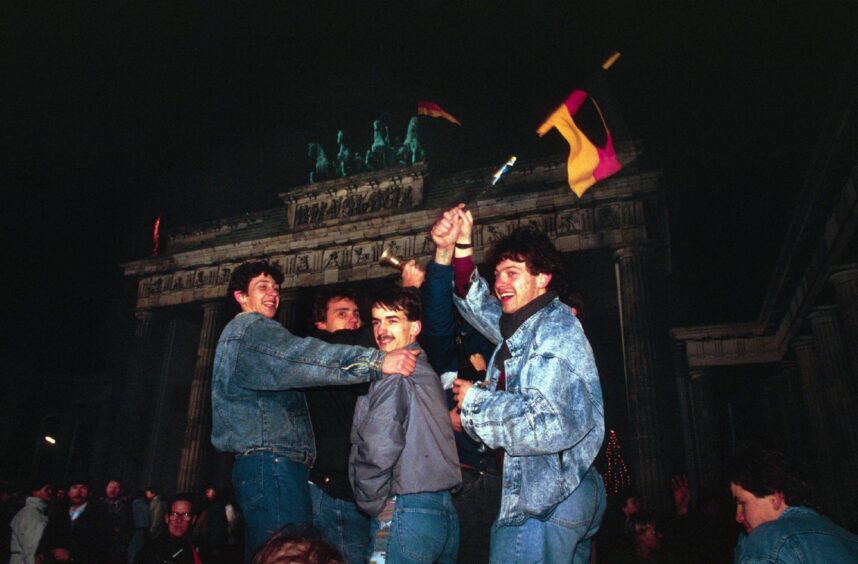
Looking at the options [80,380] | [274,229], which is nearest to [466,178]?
[274,229]

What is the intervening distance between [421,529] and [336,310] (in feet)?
7.42

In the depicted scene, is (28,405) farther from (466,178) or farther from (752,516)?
(752,516)

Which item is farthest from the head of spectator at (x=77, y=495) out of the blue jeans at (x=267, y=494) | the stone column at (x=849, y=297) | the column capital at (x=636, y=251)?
the column capital at (x=636, y=251)

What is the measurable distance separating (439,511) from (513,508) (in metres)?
0.43

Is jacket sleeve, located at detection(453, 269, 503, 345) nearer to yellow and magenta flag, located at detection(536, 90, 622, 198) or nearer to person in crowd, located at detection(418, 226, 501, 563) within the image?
person in crowd, located at detection(418, 226, 501, 563)

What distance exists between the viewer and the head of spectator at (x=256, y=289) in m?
3.92

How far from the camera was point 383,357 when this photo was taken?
115 inches

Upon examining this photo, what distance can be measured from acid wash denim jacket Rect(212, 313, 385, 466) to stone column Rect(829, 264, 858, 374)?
13.3m

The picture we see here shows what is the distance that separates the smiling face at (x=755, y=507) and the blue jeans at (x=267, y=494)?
2.87m

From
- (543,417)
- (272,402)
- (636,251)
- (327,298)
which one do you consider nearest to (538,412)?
(543,417)

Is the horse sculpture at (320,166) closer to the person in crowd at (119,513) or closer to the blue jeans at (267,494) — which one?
the person in crowd at (119,513)

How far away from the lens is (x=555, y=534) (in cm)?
246

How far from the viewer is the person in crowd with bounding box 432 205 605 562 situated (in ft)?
7.97

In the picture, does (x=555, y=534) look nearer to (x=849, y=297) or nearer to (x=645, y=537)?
(x=645, y=537)
